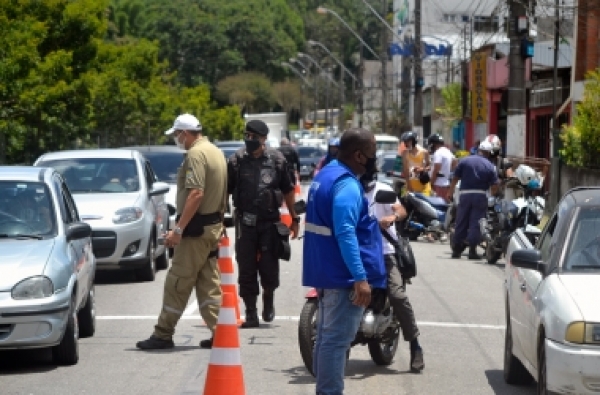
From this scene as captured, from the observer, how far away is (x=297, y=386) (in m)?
8.80

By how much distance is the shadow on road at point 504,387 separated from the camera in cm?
873

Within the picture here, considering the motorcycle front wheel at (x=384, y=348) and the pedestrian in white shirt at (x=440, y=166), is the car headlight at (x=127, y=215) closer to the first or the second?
the motorcycle front wheel at (x=384, y=348)

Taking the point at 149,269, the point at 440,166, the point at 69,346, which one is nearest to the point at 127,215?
the point at 149,269

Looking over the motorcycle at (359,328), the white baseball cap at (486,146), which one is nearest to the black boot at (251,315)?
the motorcycle at (359,328)

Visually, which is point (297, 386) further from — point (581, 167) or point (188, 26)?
point (188, 26)

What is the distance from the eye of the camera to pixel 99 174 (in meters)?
15.8

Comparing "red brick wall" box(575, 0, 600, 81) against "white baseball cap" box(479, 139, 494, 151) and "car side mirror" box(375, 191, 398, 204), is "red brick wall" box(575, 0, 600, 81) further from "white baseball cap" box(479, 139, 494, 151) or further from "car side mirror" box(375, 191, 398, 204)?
"car side mirror" box(375, 191, 398, 204)

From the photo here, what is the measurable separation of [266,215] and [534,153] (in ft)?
101

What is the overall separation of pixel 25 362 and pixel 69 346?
1.74 feet

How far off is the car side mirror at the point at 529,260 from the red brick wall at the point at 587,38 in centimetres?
2299

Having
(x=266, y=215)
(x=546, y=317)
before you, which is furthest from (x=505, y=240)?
(x=546, y=317)

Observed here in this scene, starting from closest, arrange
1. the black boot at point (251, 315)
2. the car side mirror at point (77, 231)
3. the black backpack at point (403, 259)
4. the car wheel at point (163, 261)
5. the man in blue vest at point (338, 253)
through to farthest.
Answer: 1. the man in blue vest at point (338, 253)
2. the black backpack at point (403, 259)
3. the car side mirror at point (77, 231)
4. the black boot at point (251, 315)
5. the car wheel at point (163, 261)

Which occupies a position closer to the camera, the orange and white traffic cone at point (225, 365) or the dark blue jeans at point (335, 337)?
the dark blue jeans at point (335, 337)

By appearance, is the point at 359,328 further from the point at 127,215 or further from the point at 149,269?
the point at 149,269
